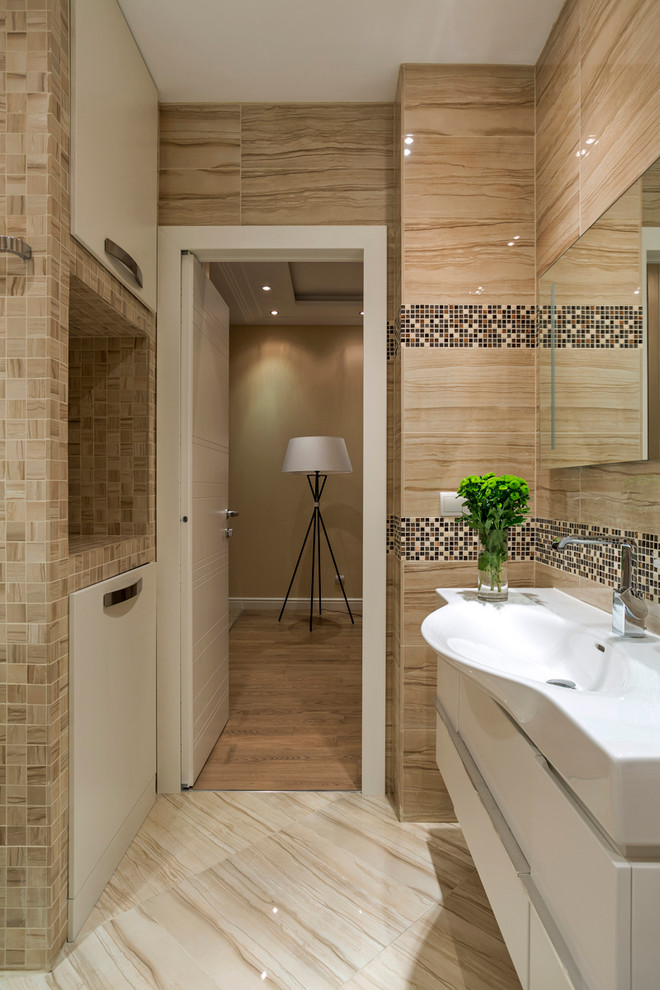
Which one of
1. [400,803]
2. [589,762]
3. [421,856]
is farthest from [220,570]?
[589,762]

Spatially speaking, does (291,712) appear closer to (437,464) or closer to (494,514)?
(437,464)

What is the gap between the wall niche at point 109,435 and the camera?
2.07m

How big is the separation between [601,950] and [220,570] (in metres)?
2.19

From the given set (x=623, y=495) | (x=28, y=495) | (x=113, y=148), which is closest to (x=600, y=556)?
(x=623, y=495)

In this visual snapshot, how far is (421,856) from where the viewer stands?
180 cm

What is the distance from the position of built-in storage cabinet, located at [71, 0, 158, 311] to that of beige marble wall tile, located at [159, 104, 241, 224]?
0.19ft

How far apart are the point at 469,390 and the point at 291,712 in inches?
74.3

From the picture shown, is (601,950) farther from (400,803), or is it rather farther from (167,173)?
(167,173)

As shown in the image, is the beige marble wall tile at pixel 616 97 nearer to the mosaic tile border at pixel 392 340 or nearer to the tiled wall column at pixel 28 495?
the mosaic tile border at pixel 392 340

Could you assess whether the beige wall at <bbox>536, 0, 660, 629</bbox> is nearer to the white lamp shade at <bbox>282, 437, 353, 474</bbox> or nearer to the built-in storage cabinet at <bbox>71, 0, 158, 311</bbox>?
the built-in storage cabinet at <bbox>71, 0, 158, 311</bbox>

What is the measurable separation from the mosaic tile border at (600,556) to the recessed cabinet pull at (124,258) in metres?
1.49

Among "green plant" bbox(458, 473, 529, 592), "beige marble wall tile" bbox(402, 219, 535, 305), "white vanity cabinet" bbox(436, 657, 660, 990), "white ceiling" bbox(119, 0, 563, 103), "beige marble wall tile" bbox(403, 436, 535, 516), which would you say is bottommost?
"white vanity cabinet" bbox(436, 657, 660, 990)

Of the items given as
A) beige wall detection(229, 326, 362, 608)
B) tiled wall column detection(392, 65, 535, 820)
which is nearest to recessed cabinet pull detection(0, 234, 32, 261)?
tiled wall column detection(392, 65, 535, 820)

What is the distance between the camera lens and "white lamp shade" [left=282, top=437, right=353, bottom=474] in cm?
436
